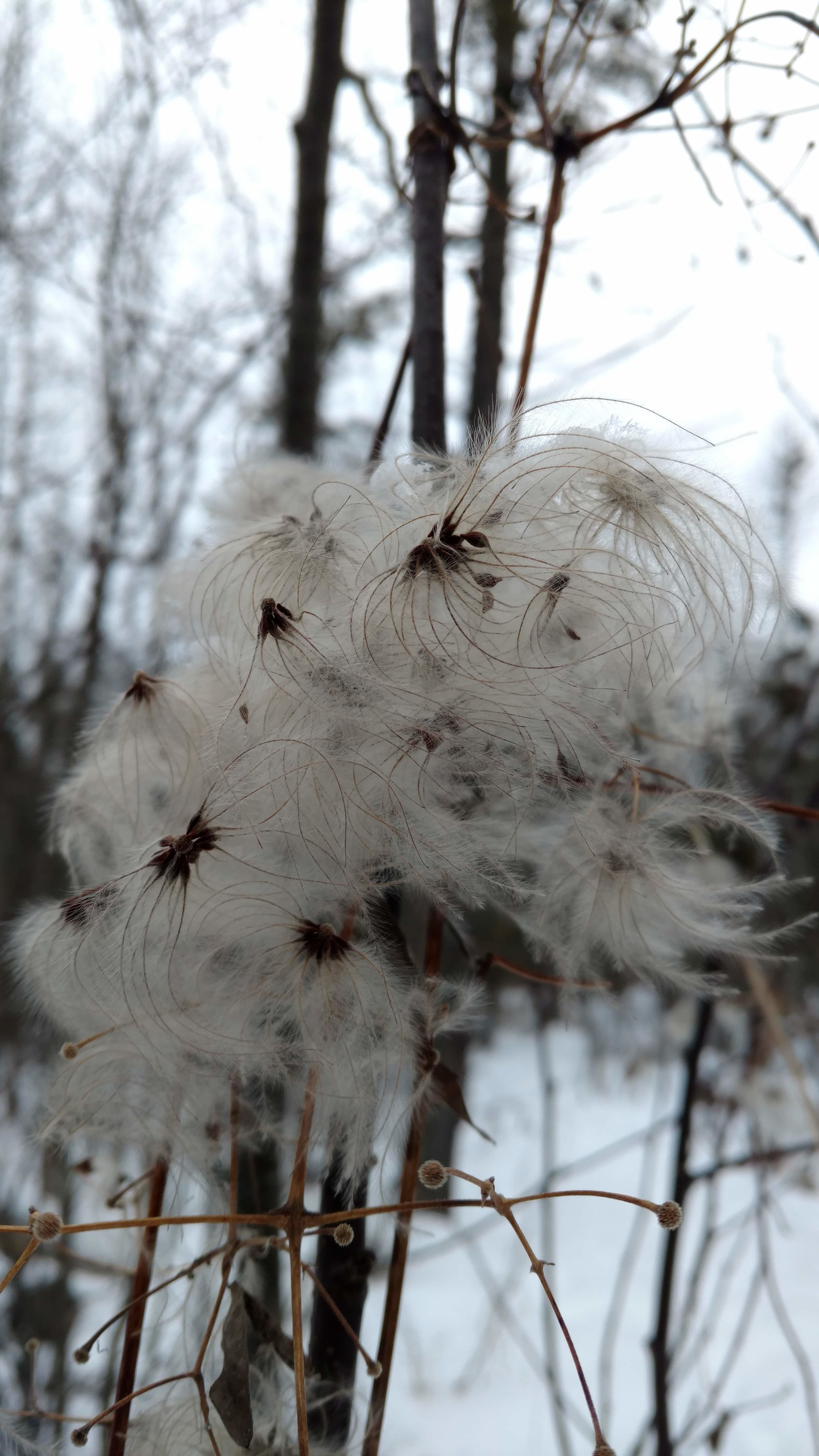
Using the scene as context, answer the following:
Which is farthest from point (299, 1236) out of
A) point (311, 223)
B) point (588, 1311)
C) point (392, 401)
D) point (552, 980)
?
point (588, 1311)

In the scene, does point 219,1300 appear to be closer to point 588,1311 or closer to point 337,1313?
point 337,1313

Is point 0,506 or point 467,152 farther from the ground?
point 0,506

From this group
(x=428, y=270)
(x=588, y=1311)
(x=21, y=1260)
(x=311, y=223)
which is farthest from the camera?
(x=588, y=1311)

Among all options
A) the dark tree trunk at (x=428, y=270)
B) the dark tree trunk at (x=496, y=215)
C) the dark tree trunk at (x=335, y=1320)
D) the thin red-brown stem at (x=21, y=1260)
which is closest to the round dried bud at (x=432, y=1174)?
the dark tree trunk at (x=335, y=1320)

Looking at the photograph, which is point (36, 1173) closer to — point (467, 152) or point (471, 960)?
point (471, 960)

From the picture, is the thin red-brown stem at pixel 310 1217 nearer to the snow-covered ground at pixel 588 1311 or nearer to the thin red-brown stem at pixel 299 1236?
the thin red-brown stem at pixel 299 1236

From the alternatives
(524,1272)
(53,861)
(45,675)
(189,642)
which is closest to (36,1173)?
(53,861)

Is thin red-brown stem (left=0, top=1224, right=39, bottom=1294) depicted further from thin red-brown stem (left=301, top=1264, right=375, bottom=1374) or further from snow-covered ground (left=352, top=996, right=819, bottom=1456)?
snow-covered ground (left=352, top=996, right=819, bottom=1456)
